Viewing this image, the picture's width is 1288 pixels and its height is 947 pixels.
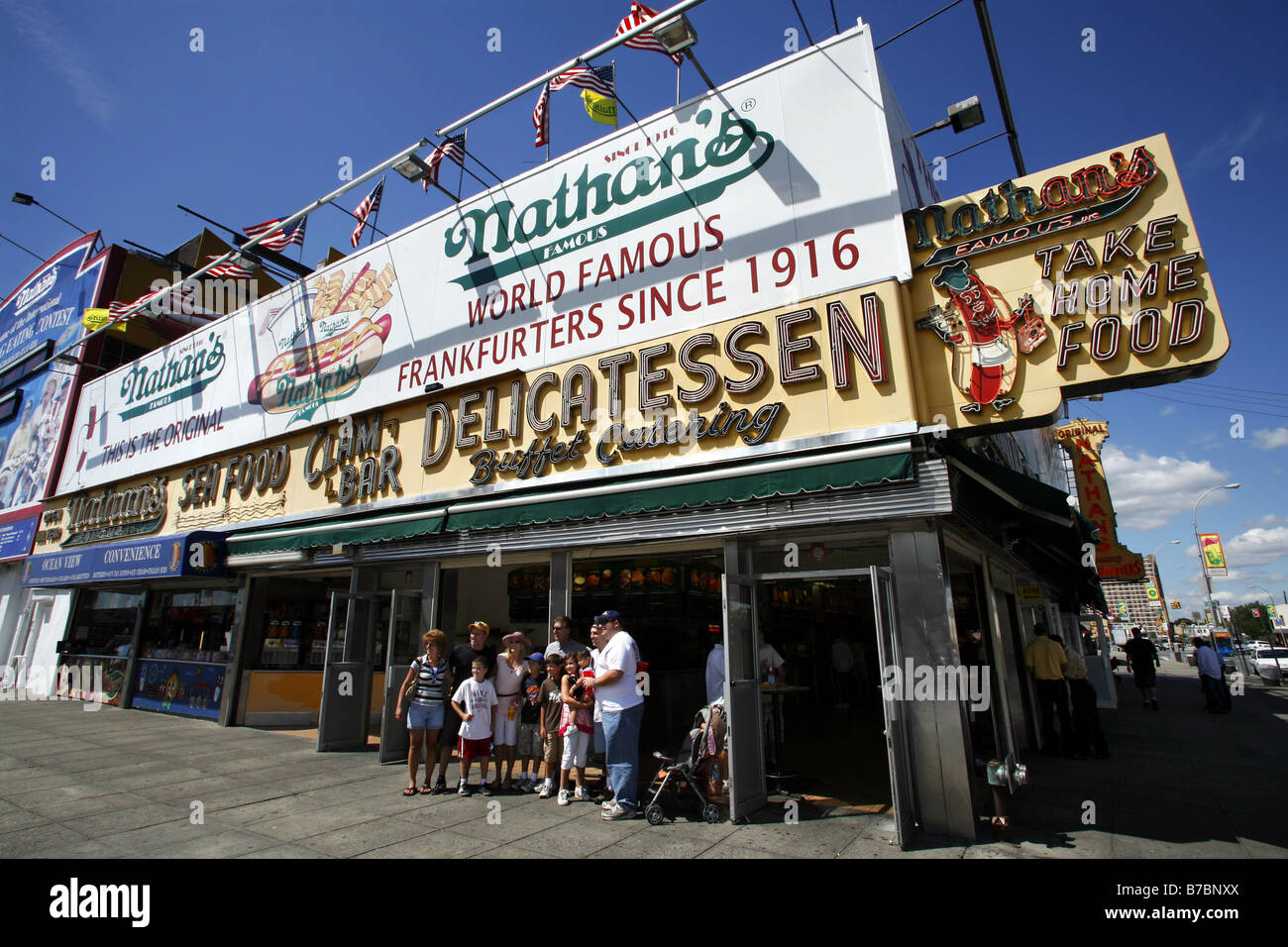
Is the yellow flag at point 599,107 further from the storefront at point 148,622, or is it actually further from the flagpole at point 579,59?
the storefront at point 148,622

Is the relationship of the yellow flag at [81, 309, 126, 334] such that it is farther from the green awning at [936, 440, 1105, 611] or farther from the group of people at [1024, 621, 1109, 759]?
the group of people at [1024, 621, 1109, 759]

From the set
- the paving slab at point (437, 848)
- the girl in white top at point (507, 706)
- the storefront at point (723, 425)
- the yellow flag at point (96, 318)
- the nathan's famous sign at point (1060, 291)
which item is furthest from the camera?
the yellow flag at point (96, 318)

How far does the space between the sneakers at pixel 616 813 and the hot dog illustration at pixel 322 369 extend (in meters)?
9.01

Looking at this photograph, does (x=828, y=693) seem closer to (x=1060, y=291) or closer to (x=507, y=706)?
(x=507, y=706)

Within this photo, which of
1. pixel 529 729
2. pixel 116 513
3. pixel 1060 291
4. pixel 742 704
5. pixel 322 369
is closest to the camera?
pixel 1060 291

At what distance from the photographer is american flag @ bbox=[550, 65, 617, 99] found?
848 centimetres

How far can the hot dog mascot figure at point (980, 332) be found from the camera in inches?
243

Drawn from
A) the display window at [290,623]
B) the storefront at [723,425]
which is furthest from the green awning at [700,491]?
the display window at [290,623]

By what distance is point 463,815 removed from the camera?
6312 millimetres

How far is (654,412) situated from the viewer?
810 centimetres

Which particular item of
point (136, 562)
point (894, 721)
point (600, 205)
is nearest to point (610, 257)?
point (600, 205)

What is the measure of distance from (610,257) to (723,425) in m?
3.37
